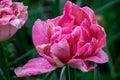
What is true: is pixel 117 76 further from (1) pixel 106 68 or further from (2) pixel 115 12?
(2) pixel 115 12

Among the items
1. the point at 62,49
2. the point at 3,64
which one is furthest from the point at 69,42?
the point at 3,64

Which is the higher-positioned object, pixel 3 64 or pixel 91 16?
pixel 91 16

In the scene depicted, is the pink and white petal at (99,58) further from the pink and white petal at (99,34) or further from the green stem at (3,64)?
the green stem at (3,64)

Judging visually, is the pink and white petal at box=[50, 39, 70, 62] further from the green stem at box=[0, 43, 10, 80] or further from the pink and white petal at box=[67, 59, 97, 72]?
the green stem at box=[0, 43, 10, 80]

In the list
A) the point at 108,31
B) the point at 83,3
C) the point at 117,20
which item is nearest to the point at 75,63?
the point at 83,3

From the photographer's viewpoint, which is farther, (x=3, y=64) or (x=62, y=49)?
(x=3, y=64)

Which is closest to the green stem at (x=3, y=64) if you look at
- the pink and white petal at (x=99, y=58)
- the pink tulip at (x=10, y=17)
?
the pink tulip at (x=10, y=17)

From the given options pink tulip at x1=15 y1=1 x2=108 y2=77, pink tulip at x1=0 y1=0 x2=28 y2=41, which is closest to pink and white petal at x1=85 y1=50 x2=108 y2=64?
pink tulip at x1=15 y1=1 x2=108 y2=77

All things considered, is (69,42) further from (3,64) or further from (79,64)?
(3,64)
